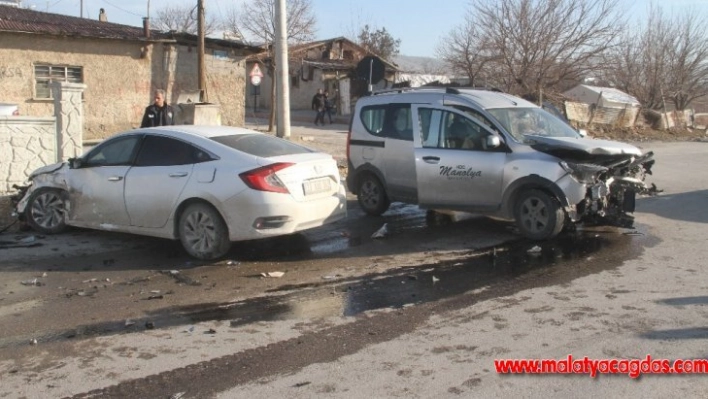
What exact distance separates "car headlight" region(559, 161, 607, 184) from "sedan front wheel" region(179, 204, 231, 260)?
13.3ft

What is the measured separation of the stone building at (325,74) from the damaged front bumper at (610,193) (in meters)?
30.3

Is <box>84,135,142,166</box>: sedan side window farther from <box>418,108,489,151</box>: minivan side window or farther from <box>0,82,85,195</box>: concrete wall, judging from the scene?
<box>418,108,489,151</box>: minivan side window

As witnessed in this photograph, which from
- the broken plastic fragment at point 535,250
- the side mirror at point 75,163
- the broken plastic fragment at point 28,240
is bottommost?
the broken plastic fragment at point 28,240

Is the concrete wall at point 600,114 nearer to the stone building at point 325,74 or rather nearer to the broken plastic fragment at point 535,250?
the stone building at point 325,74

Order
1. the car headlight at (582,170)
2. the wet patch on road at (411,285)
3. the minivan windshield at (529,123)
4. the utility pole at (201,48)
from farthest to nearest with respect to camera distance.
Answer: the utility pole at (201,48)
the minivan windshield at (529,123)
the car headlight at (582,170)
the wet patch on road at (411,285)

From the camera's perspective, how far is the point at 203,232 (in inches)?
294

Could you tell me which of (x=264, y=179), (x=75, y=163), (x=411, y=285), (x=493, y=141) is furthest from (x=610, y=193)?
(x=75, y=163)

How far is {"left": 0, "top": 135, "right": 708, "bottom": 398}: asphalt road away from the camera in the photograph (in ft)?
13.9

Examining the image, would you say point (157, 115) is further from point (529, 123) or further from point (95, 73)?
point (95, 73)

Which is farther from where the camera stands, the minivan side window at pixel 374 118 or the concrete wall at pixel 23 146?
the concrete wall at pixel 23 146

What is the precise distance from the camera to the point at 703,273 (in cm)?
662

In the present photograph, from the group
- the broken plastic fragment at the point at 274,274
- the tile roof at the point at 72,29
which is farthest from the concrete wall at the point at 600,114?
the broken plastic fragment at the point at 274,274

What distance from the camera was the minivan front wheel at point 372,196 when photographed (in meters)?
10.1

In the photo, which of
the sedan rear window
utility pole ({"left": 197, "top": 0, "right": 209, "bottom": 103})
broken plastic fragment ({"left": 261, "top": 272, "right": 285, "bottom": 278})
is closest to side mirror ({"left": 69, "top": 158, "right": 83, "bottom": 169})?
the sedan rear window
